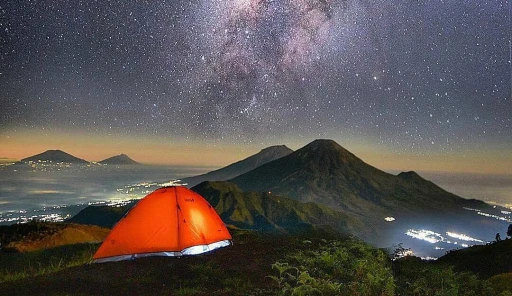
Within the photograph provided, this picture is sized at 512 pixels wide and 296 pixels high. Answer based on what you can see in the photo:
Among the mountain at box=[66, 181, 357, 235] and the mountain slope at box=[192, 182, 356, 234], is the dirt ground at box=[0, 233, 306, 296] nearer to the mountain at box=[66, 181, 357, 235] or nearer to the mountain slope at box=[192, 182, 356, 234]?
the mountain slope at box=[192, 182, 356, 234]

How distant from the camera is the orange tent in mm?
13094

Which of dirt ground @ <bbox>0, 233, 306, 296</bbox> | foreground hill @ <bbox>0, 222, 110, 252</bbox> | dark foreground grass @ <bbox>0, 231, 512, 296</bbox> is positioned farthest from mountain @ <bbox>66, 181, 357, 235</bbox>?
dirt ground @ <bbox>0, 233, 306, 296</bbox>

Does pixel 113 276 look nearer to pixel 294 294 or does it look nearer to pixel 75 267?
pixel 75 267

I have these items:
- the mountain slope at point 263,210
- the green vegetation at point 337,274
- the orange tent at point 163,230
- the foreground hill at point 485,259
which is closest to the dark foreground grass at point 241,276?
the green vegetation at point 337,274

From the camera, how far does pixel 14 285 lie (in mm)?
9828

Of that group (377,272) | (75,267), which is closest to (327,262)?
(377,272)

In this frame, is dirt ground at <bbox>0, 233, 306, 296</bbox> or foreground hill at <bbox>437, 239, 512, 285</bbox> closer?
dirt ground at <bbox>0, 233, 306, 296</bbox>

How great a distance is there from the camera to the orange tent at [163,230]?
13094 mm

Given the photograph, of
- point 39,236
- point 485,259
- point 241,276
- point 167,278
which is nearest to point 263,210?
point 485,259

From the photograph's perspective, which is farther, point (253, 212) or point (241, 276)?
point (253, 212)

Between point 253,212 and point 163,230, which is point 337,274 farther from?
point 253,212

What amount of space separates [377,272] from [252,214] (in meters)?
127

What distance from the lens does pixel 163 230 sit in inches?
532

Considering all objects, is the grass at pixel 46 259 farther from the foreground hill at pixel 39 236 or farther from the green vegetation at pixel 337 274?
the green vegetation at pixel 337 274
